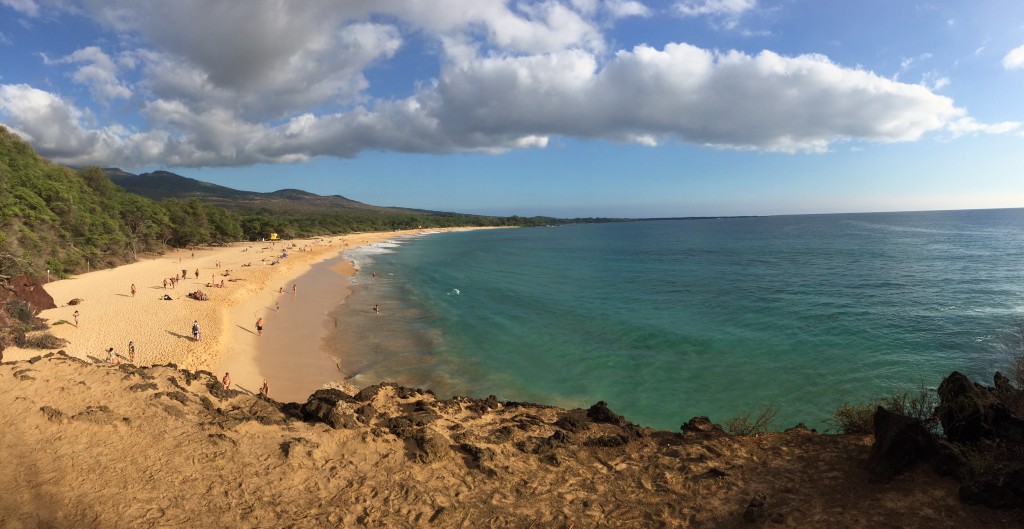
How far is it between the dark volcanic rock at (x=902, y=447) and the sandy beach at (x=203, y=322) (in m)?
18.0

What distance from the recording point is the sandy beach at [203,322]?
2028cm

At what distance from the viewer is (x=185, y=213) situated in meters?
72.0

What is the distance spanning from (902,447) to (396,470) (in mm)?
8866

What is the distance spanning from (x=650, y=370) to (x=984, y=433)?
13.9 metres

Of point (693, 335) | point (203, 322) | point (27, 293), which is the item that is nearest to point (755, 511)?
point (693, 335)

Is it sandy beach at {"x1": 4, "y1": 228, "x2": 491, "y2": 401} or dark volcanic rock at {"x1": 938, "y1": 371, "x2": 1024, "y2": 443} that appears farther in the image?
sandy beach at {"x1": 4, "y1": 228, "x2": 491, "y2": 401}

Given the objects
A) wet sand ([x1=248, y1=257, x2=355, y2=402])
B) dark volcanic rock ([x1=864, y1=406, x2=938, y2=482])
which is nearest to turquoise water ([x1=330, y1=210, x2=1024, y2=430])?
wet sand ([x1=248, y1=257, x2=355, y2=402])

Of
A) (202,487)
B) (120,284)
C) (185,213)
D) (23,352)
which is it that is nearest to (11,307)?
(23,352)

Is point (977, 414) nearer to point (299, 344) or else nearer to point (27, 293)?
point (299, 344)

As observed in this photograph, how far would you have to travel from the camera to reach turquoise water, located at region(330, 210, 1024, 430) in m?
18.9

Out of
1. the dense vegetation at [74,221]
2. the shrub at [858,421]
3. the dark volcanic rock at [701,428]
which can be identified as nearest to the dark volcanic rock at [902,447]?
the shrub at [858,421]

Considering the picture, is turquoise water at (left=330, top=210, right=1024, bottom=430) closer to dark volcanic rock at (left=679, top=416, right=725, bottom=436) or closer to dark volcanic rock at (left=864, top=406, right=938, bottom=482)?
dark volcanic rock at (left=679, top=416, right=725, bottom=436)

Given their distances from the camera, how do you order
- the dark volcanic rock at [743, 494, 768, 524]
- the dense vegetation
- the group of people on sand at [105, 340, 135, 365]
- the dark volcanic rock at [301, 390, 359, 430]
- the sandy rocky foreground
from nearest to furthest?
the dark volcanic rock at [743, 494, 768, 524]
the sandy rocky foreground
the dark volcanic rock at [301, 390, 359, 430]
the group of people on sand at [105, 340, 135, 365]
the dense vegetation

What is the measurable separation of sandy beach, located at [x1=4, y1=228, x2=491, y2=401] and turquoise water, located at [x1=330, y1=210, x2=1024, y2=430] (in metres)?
2.75
